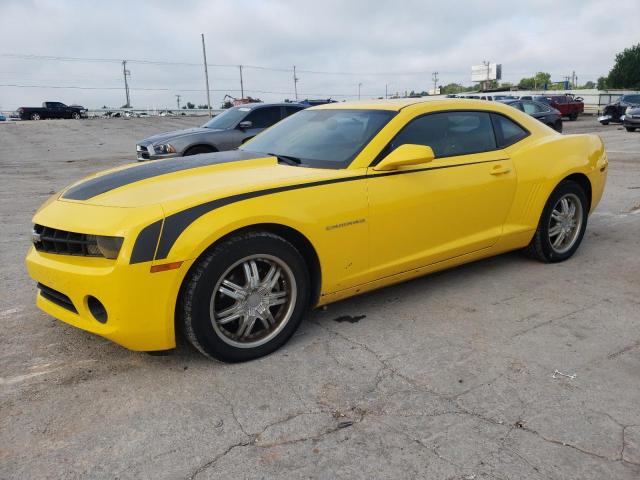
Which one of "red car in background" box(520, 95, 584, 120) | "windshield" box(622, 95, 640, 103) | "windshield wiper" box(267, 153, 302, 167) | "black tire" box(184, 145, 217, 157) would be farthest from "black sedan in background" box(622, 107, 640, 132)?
"windshield wiper" box(267, 153, 302, 167)

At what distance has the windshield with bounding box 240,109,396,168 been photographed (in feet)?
12.0

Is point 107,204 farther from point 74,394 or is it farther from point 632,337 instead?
point 632,337

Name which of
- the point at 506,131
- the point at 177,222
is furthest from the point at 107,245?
the point at 506,131

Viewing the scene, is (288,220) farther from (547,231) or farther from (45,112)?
(45,112)

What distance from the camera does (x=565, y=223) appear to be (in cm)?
487

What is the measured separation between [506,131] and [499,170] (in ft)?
1.54

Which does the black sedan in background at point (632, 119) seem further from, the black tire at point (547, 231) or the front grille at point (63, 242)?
the front grille at point (63, 242)

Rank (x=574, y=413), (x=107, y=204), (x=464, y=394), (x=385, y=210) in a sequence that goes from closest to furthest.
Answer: (x=574, y=413), (x=464, y=394), (x=107, y=204), (x=385, y=210)

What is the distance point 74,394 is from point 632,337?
3.20 m

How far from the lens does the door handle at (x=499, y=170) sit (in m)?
4.16

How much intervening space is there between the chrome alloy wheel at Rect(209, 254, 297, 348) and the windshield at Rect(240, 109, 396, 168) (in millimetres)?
843

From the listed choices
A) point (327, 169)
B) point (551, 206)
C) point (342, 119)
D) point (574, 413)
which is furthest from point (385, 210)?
point (551, 206)

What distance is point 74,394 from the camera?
9.12 feet

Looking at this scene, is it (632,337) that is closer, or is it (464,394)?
(464,394)
